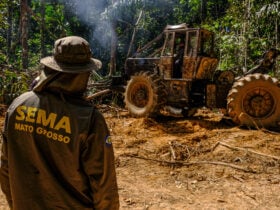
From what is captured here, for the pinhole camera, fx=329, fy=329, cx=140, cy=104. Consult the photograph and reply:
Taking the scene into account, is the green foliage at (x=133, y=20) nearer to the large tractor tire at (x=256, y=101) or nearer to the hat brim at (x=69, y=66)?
the large tractor tire at (x=256, y=101)

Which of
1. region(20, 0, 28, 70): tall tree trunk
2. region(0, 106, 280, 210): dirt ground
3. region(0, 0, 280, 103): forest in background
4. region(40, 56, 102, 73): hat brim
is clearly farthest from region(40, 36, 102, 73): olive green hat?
region(20, 0, 28, 70): tall tree trunk

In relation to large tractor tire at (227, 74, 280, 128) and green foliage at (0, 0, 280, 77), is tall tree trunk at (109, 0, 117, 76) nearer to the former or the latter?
green foliage at (0, 0, 280, 77)

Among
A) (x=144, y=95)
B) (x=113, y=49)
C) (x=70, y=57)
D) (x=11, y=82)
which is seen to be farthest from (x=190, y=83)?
(x=113, y=49)

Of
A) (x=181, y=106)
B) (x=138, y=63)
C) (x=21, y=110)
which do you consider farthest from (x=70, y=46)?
(x=138, y=63)

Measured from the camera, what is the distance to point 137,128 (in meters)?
7.50

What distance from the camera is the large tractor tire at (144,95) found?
800cm

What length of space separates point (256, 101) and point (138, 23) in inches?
436

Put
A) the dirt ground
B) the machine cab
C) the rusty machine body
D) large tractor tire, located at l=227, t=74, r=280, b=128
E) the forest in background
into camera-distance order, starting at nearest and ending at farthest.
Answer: the dirt ground
large tractor tire, located at l=227, t=74, r=280, b=128
the rusty machine body
the machine cab
the forest in background

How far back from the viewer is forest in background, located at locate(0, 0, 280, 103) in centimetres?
1115

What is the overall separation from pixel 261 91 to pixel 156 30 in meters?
12.8

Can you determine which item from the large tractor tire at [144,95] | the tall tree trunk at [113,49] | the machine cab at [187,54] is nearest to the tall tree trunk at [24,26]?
the tall tree trunk at [113,49]

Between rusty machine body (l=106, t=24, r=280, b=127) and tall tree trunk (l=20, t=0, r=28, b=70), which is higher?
tall tree trunk (l=20, t=0, r=28, b=70)

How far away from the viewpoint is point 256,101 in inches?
273

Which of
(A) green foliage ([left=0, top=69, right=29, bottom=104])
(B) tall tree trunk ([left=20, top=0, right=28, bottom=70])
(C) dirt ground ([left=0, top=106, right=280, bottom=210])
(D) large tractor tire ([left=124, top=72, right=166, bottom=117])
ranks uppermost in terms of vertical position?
(B) tall tree trunk ([left=20, top=0, right=28, bottom=70])
